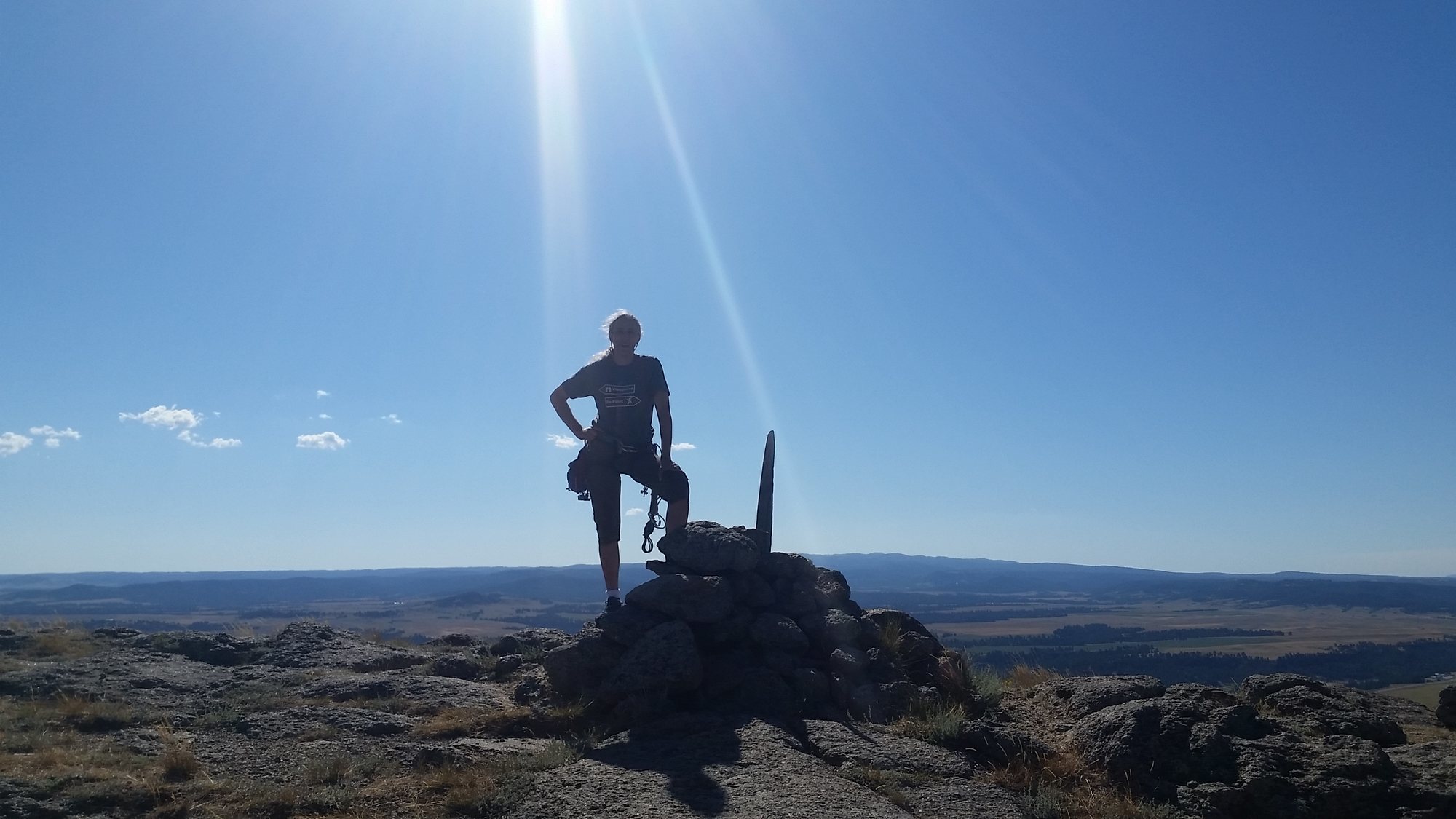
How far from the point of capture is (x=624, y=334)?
8617mm

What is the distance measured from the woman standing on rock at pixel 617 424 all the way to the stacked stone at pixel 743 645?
2.15 feet

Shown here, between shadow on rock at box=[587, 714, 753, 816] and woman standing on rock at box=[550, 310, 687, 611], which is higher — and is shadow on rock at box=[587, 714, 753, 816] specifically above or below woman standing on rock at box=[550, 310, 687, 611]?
below

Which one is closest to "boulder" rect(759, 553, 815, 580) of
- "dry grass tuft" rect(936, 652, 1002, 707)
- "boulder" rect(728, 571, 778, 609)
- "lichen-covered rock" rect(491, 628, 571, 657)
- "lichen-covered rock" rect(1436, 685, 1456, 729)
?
"boulder" rect(728, 571, 778, 609)

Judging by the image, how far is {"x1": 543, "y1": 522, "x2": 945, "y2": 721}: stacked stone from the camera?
23.8 ft

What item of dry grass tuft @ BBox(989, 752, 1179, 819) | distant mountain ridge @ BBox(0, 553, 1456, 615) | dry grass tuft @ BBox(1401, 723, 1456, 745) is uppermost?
dry grass tuft @ BBox(1401, 723, 1456, 745)

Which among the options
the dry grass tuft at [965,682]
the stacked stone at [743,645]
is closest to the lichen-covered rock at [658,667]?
the stacked stone at [743,645]

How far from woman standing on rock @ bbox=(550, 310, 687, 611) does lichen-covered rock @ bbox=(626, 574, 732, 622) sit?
544 millimetres

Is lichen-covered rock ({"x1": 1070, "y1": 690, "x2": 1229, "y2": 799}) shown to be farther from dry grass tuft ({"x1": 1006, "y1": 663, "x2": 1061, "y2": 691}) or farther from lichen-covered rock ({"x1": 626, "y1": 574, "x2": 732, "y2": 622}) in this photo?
lichen-covered rock ({"x1": 626, "y1": 574, "x2": 732, "y2": 622})

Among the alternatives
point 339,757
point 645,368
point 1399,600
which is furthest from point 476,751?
point 1399,600

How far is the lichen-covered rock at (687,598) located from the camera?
26.0ft

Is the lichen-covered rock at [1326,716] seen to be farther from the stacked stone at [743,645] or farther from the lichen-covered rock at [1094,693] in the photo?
the stacked stone at [743,645]

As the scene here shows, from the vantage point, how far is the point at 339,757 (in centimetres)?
598

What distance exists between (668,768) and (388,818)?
170cm

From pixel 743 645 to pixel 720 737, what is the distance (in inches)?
67.1
